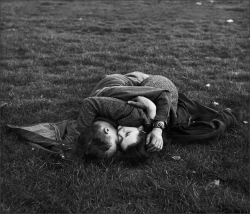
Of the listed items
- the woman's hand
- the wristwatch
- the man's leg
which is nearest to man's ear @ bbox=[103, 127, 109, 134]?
the woman's hand

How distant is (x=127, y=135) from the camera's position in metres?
4.36

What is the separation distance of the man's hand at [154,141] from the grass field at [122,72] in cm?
15

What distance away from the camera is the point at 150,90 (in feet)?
15.9

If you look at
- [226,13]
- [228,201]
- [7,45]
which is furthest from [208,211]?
[226,13]

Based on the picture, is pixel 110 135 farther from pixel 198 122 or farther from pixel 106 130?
pixel 198 122

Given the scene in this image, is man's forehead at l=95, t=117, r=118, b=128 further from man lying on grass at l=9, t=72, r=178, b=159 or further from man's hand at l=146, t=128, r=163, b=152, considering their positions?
man's hand at l=146, t=128, r=163, b=152

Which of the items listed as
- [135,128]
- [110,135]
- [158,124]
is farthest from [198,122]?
[110,135]

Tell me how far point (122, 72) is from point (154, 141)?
3964 millimetres

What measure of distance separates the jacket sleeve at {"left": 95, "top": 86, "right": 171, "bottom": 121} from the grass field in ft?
1.54

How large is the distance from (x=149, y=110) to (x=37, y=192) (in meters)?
1.85

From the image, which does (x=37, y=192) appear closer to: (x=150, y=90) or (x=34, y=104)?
(x=150, y=90)

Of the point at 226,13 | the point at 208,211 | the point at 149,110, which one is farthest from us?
the point at 226,13

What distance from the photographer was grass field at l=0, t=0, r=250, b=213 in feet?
11.7

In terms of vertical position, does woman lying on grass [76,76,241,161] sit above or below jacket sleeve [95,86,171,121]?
below
